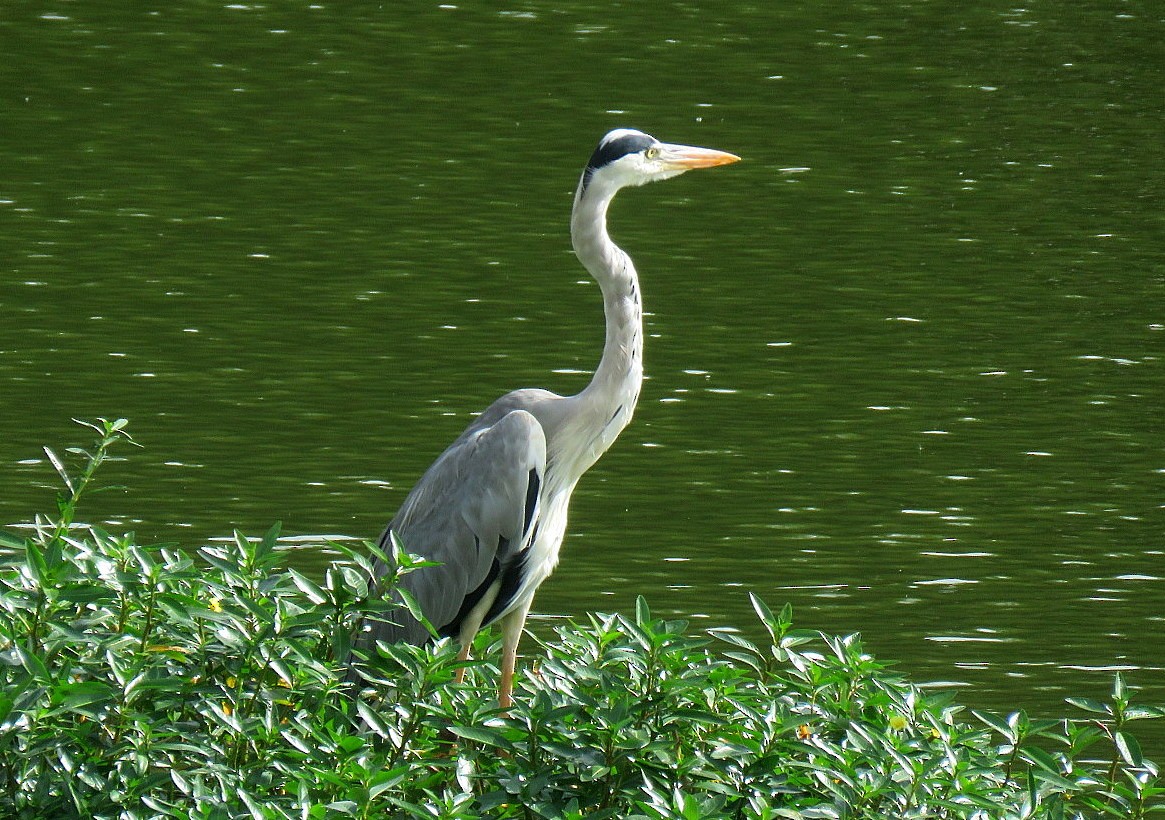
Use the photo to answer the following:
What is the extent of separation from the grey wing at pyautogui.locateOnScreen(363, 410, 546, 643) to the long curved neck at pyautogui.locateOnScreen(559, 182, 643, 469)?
0.21m

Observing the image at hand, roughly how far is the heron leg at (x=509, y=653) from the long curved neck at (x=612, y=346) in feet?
1.74

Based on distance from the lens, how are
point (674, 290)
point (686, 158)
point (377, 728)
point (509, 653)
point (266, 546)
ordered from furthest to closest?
point (674, 290)
point (686, 158)
point (509, 653)
point (266, 546)
point (377, 728)

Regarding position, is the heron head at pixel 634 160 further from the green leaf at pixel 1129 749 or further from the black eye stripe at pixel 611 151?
the green leaf at pixel 1129 749

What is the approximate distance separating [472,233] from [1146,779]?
9064mm

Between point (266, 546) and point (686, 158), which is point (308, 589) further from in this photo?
point (686, 158)

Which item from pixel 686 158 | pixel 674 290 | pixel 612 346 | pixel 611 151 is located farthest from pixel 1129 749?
pixel 674 290

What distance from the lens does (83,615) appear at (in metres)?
4.80

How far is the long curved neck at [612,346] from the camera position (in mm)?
6207

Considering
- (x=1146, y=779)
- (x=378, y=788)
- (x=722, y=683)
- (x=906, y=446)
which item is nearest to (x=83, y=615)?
(x=378, y=788)

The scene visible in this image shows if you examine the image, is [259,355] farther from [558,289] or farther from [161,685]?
[161,685]

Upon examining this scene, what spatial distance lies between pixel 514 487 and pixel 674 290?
652 centimetres

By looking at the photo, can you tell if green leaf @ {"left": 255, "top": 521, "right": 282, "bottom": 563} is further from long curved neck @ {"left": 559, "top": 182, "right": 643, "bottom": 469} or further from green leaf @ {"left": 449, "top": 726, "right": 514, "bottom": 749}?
long curved neck @ {"left": 559, "top": 182, "right": 643, "bottom": 469}

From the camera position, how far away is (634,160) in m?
6.48

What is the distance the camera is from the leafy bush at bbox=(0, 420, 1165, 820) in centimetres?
422
